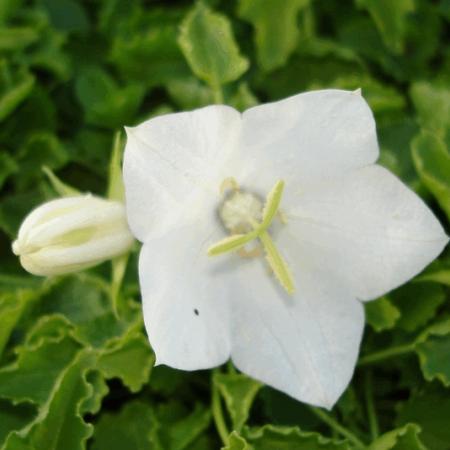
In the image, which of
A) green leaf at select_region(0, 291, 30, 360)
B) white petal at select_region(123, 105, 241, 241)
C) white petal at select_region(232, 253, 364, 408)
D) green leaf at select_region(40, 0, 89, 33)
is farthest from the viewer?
green leaf at select_region(40, 0, 89, 33)

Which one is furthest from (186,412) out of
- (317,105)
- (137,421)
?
(317,105)

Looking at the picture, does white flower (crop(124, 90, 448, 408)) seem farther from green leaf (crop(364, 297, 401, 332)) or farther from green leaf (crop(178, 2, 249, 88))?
green leaf (crop(178, 2, 249, 88))

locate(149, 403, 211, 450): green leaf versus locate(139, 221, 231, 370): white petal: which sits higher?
locate(139, 221, 231, 370): white petal

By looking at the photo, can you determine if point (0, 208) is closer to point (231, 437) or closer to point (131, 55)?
point (131, 55)

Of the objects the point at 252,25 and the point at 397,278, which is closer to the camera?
the point at 397,278

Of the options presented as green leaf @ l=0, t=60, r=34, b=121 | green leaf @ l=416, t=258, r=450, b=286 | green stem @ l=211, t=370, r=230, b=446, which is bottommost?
green stem @ l=211, t=370, r=230, b=446

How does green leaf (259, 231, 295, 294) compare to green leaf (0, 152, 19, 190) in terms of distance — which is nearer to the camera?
green leaf (259, 231, 295, 294)

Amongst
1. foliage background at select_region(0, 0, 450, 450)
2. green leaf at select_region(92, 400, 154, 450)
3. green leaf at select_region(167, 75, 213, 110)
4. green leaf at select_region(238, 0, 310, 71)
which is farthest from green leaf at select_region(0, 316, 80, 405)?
green leaf at select_region(238, 0, 310, 71)
